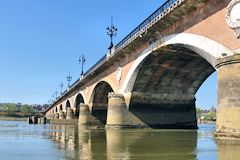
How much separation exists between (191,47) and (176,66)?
10056mm

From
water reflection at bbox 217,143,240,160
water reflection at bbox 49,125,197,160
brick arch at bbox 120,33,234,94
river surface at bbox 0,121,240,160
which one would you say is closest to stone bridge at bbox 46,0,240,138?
brick arch at bbox 120,33,234,94

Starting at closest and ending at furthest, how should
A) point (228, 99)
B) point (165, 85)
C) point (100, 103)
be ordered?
point (228, 99) < point (165, 85) < point (100, 103)

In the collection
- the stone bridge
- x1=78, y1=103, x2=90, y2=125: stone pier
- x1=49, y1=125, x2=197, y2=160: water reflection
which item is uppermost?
the stone bridge

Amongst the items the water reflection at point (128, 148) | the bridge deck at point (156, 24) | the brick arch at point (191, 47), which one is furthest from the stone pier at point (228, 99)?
the bridge deck at point (156, 24)

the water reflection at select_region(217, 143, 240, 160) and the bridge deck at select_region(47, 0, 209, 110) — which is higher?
the bridge deck at select_region(47, 0, 209, 110)

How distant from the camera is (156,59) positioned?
3247 centimetres

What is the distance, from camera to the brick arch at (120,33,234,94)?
67.2 feet

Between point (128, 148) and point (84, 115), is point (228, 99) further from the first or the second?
point (84, 115)

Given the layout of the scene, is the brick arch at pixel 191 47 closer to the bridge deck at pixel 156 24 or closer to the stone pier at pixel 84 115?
the bridge deck at pixel 156 24

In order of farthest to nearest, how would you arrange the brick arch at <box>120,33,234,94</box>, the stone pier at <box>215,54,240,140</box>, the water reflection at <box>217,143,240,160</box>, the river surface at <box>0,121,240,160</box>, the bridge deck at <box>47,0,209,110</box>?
the bridge deck at <box>47,0,209,110</box>, the brick arch at <box>120,33,234,94</box>, the stone pier at <box>215,54,240,140</box>, the river surface at <box>0,121,240,160</box>, the water reflection at <box>217,143,240,160</box>

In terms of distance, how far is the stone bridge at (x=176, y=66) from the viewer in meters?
17.8

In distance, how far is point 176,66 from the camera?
33938mm

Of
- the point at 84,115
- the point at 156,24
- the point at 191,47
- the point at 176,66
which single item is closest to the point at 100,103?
the point at 84,115

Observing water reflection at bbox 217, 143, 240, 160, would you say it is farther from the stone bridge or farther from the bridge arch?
the bridge arch
